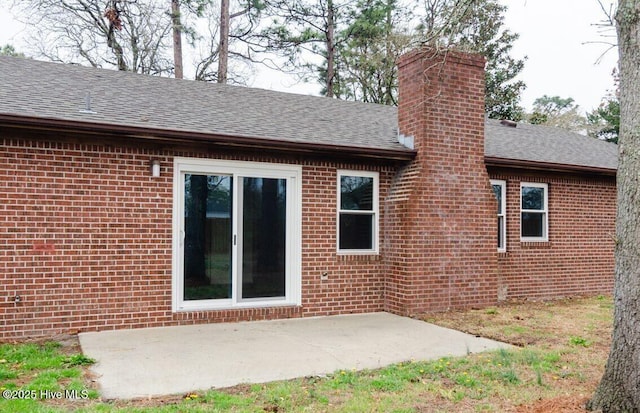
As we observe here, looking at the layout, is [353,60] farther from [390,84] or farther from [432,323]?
[432,323]

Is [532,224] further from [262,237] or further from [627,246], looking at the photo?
[627,246]

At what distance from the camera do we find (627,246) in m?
4.23

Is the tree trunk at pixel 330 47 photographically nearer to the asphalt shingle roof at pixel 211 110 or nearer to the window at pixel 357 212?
the asphalt shingle roof at pixel 211 110

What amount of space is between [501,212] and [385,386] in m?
6.61

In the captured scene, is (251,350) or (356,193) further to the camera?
(356,193)

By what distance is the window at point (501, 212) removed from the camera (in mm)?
10523

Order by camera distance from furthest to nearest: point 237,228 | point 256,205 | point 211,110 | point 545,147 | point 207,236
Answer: point 545,147 → point 211,110 → point 256,205 → point 237,228 → point 207,236

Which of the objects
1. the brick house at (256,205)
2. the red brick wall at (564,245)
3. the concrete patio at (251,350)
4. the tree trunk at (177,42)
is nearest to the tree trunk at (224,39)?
the tree trunk at (177,42)

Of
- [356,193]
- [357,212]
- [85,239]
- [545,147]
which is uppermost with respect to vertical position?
[545,147]

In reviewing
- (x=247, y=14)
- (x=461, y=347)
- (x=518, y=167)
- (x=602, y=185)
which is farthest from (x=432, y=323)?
(x=247, y=14)

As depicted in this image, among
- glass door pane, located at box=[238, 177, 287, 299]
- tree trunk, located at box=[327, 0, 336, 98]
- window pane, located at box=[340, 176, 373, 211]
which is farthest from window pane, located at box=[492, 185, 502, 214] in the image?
tree trunk, located at box=[327, 0, 336, 98]

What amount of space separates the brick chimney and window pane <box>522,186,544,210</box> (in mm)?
1631

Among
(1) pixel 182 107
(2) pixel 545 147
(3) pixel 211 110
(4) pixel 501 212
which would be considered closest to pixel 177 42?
(3) pixel 211 110

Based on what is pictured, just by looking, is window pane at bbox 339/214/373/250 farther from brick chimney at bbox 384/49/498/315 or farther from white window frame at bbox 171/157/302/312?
white window frame at bbox 171/157/302/312
